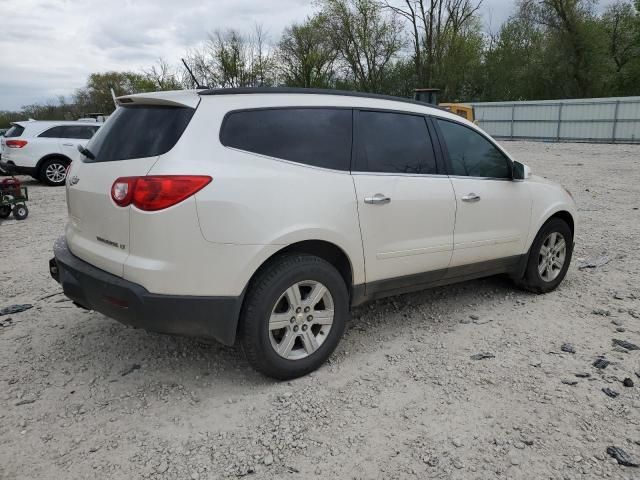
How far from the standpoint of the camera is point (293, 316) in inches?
123

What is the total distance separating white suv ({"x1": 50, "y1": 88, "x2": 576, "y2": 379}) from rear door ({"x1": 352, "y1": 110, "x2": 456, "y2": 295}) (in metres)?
0.01

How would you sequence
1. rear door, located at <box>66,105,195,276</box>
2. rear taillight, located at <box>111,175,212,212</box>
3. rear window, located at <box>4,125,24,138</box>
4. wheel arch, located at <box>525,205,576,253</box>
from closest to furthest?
1. rear taillight, located at <box>111,175,212,212</box>
2. rear door, located at <box>66,105,195,276</box>
3. wheel arch, located at <box>525,205,576,253</box>
4. rear window, located at <box>4,125,24,138</box>

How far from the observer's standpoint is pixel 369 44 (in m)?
38.3

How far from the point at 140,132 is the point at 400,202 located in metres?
1.73

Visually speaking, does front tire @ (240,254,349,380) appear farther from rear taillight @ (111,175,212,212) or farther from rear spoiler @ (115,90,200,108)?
rear spoiler @ (115,90,200,108)

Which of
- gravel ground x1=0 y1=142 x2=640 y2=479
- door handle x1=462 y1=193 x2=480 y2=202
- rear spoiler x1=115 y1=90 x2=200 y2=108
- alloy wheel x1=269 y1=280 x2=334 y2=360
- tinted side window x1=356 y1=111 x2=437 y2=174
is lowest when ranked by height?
gravel ground x1=0 y1=142 x2=640 y2=479

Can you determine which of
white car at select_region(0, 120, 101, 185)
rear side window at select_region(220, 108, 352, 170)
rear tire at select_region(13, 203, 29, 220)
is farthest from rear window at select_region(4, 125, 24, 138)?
rear side window at select_region(220, 108, 352, 170)

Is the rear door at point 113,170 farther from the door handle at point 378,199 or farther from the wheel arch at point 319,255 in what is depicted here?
the door handle at point 378,199

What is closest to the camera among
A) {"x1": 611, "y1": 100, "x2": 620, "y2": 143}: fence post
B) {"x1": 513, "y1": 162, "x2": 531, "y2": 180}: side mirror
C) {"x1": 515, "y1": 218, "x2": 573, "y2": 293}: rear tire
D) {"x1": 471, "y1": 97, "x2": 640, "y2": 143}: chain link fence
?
{"x1": 513, "y1": 162, "x2": 531, "y2": 180}: side mirror

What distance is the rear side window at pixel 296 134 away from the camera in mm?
2990

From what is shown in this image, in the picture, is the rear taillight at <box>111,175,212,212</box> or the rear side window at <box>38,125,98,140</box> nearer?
the rear taillight at <box>111,175,212,212</box>

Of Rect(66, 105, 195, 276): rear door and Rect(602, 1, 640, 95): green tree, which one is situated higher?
Rect(602, 1, 640, 95): green tree

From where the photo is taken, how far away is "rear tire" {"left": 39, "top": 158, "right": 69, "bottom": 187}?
13750mm

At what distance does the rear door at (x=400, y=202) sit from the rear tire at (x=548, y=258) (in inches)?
49.0
